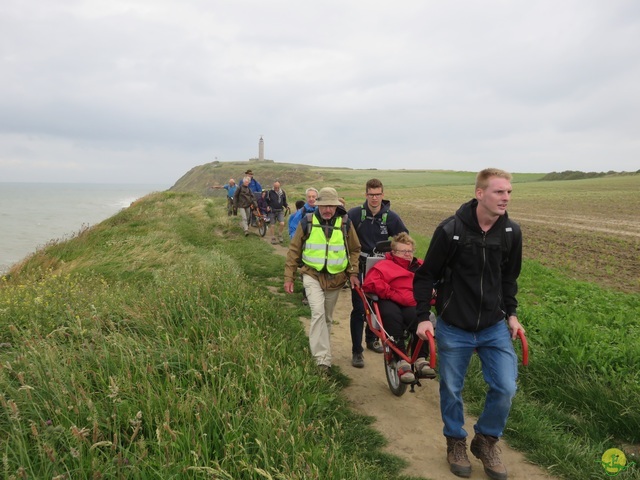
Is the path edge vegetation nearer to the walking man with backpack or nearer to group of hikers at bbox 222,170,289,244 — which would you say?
the walking man with backpack

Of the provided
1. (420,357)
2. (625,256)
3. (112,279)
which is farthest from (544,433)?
(625,256)

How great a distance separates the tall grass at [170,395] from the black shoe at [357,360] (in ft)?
1.72

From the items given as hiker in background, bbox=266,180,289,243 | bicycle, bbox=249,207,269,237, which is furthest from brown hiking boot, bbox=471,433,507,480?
bicycle, bbox=249,207,269,237

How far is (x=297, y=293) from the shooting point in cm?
869

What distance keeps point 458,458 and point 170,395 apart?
2.51 meters

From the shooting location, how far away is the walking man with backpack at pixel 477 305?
10.4 feet

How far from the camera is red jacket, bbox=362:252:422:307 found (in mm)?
4566

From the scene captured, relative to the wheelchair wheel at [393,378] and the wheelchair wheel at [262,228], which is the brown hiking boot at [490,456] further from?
the wheelchair wheel at [262,228]

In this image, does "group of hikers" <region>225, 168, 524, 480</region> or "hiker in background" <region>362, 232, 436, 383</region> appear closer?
"group of hikers" <region>225, 168, 524, 480</region>

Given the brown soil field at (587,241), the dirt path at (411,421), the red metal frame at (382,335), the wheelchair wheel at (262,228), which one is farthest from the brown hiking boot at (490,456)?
the wheelchair wheel at (262,228)

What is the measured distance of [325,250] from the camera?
4918 mm

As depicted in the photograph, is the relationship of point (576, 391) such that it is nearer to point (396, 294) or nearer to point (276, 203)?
point (396, 294)

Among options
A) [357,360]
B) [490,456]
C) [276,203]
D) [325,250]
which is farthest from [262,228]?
[490,456]

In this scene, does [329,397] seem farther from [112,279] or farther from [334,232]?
[112,279]
